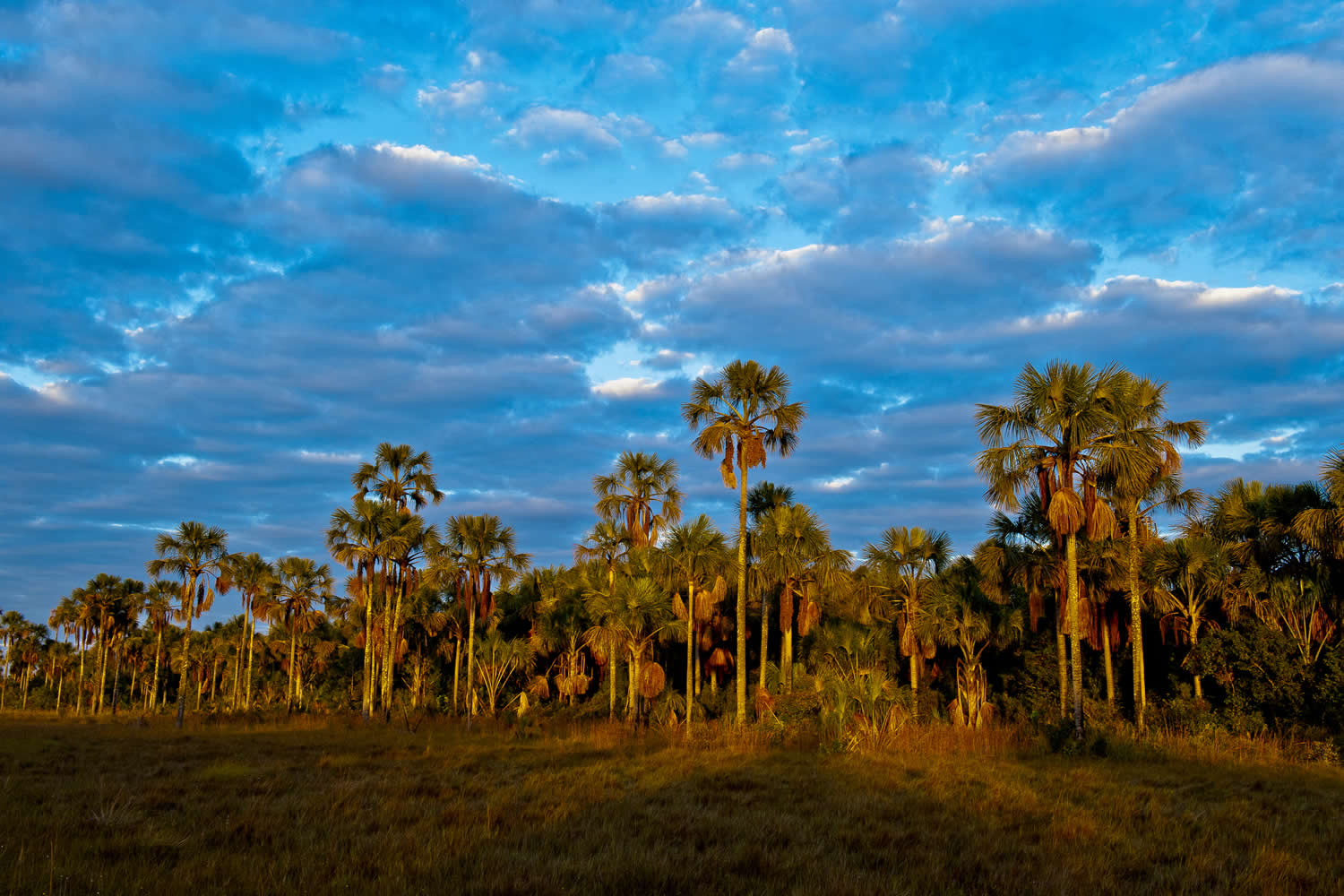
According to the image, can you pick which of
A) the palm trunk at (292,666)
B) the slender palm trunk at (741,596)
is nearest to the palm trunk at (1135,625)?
the slender palm trunk at (741,596)

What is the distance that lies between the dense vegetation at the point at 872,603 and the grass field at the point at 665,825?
7744 millimetres

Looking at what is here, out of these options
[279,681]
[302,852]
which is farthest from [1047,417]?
[279,681]

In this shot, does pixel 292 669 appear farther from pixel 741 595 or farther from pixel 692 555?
pixel 741 595

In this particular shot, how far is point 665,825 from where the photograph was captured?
1162 centimetres

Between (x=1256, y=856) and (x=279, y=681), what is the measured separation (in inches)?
3583

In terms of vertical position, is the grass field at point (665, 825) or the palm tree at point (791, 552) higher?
the palm tree at point (791, 552)

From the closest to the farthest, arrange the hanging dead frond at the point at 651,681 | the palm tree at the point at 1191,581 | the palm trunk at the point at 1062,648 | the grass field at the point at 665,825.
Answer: the grass field at the point at 665,825 < the palm trunk at the point at 1062,648 < the palm tree at the point at 1191,581 < the hanging dead frond at the point at 651,681

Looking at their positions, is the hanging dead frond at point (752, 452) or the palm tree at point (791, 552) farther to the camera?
the palm tree at point (791, 552)

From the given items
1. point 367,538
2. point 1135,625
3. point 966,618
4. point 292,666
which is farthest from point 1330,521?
point 292,666

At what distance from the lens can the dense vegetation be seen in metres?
27.1

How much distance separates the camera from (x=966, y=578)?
4503 cm

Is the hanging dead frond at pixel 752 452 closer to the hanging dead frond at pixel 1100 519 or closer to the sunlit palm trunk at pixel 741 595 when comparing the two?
the sunlit palm trunk at pixel 741 595

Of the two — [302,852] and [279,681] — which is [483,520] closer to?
[302,852]

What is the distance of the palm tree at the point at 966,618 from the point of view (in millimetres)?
43656
